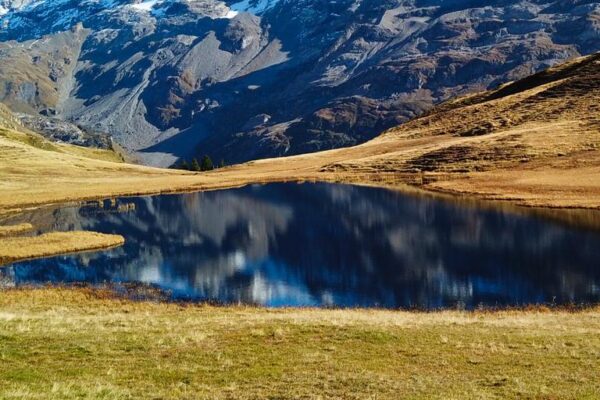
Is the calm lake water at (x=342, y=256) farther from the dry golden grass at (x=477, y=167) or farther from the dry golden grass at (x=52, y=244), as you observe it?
the dry golden grass at (x=477, y=167)

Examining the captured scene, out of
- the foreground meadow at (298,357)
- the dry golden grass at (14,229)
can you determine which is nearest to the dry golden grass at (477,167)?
the dry golden grass at (14,229)

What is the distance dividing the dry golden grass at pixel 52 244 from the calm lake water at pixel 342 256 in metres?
2.70

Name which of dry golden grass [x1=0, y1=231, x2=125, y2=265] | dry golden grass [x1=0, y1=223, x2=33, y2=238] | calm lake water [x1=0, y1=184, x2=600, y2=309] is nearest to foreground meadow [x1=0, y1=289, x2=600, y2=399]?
Answer: calm lake water [x1=0, y1=184, x2=600, y2=309]

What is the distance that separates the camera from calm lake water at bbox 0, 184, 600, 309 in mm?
52125

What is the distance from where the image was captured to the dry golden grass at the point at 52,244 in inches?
2761

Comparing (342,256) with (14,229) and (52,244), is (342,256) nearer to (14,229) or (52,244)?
(52,244)

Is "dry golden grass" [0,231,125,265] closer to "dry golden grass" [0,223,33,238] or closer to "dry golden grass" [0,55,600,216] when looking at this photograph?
"dry golden grass" [0,223,33,238]

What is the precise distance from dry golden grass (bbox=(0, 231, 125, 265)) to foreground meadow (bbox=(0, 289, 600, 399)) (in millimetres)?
36003

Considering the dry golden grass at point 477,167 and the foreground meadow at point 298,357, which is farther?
the dry golden grass at point 477,167

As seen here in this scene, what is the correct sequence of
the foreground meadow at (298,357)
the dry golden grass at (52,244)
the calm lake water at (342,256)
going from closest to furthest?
the foreground meadow at (298,357), the calm lake water at (342,256), the dry golden grass at (52,244)

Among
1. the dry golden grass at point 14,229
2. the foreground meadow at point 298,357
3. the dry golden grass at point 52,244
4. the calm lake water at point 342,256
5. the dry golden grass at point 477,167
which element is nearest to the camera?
the foreground meadow at point 298,357

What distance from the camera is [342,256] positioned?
2763 inches

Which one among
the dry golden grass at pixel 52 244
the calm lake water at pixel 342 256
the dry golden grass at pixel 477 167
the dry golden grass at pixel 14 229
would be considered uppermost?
the dry golden grass at pixel 477 167

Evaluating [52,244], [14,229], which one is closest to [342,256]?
[52,244]
